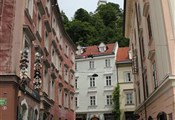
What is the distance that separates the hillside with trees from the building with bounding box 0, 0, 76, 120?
38.0m

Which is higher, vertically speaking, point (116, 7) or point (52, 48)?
point (116, 7)

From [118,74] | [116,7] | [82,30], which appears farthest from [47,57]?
[116,7]

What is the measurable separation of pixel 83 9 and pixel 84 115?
3550 centimetres

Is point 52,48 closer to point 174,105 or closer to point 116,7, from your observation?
point 174,105

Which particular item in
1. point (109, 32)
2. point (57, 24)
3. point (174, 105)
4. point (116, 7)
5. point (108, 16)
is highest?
point (116, 7)

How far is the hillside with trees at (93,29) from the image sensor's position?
64812mm

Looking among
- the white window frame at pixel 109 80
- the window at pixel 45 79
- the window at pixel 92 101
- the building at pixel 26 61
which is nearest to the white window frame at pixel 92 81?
the window at pixel 92 101

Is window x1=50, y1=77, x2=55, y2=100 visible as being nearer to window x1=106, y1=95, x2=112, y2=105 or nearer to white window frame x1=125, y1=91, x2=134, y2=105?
white window frame x1=125, y1=91, x2=134, y2=105

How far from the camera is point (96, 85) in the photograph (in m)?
48.2

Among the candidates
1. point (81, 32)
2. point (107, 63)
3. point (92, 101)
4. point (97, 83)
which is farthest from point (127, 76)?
point (81, 32)

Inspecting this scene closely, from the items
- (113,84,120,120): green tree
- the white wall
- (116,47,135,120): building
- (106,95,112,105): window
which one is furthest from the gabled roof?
(106,95,112,105): window

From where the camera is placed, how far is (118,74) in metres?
47.4

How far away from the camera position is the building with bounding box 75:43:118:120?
4719 centimetres

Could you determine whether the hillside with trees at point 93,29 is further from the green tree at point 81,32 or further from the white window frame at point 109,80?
the white window frame at point 109,80
